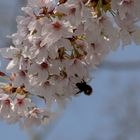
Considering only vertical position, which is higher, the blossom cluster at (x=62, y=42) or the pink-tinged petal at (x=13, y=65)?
the blossom cluster at (x=62, y=42)

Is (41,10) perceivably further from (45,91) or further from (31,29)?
(45,91)

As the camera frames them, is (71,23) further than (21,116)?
No

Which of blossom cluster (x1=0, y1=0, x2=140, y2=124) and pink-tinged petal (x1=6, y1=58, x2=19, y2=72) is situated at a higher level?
blossom cluster (x1=0, y1=0, x2=140, y2=124)

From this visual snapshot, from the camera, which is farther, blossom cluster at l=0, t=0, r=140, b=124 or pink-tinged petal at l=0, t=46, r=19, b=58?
pink-tinged petal at l=0, t=46, r=19, b=58

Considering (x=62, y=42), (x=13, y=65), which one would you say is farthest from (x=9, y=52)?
(x=62, y=42)

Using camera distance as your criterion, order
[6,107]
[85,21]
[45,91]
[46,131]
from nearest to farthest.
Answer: [85,21]
[45,91]
[6,107]
[46,131]

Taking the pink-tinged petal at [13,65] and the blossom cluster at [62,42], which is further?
the pink-tinged petal at [13,65]

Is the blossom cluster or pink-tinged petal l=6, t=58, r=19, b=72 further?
pink-tinged petal l=6, t=58, r=19, b=72

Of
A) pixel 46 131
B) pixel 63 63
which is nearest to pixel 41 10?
pixel 63 63

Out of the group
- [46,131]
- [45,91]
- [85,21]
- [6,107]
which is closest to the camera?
[85,21]
